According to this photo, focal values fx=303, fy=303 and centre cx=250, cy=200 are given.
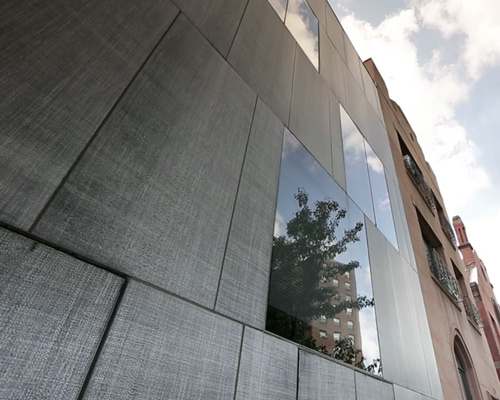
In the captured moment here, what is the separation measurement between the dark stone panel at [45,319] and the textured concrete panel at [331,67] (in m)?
5.45

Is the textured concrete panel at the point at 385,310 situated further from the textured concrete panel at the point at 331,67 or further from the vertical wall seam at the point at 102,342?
the vertical wall seam at the point at 102,342

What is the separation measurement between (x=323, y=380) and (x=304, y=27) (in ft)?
18.7

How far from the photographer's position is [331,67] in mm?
6258

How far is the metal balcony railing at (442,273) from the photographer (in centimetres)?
895

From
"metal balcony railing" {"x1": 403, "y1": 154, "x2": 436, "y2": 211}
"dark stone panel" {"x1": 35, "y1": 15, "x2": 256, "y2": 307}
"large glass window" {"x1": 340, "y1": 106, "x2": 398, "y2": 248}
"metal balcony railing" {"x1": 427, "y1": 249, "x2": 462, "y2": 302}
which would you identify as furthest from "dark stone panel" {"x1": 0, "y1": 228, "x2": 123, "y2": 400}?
"metal balcony railing" {"x1": 403, "y1": 154, "x2": 436, "y2": 211}

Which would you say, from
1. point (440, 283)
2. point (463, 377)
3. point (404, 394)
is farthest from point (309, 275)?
point (463, 377)

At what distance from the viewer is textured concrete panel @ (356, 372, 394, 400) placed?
10.6 feet

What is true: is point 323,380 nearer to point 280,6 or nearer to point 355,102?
point 280,6

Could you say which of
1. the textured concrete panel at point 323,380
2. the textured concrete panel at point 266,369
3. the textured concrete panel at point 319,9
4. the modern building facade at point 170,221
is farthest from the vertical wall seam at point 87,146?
the textured concrete panel at point 319,9

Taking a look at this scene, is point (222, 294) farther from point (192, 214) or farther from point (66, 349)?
point (66, 349)

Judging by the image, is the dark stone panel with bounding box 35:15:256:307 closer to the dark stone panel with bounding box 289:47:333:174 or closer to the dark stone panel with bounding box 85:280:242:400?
the dark stone panel with bounding box 85:280:242:400

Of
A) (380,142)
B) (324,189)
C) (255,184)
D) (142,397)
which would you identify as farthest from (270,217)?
(380,142)

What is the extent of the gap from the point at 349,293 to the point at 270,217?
1731 mm

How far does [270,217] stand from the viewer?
296cm
